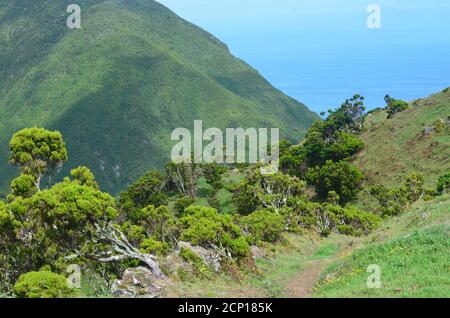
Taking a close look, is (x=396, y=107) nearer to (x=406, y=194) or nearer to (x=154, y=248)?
(x=406, y=194)

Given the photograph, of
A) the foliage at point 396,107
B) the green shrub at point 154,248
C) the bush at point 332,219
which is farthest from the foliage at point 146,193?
the green shrub at point 154,248

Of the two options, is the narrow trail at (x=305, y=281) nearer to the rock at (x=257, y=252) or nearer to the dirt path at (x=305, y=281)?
the dirt path at (x=305, y=281)

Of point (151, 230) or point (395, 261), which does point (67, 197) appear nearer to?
point (395, 261)

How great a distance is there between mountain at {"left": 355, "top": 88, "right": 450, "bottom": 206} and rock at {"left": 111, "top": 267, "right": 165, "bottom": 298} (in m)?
46.2

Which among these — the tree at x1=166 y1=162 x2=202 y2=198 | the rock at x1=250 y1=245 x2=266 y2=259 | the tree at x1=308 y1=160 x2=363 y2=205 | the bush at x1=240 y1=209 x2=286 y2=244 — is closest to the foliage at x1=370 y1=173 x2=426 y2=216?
the tree at x1=308 y1=160 x2=363 y2=205

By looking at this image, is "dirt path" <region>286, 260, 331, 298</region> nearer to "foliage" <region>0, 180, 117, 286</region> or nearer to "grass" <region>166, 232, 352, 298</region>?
"grass" <region>166, 232, 352, 298</region>

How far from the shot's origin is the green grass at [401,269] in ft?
54.7

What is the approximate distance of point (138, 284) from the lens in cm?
2059

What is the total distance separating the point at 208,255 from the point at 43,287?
30.2 ft

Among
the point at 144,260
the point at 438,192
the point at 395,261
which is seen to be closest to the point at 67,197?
the point at 144,260

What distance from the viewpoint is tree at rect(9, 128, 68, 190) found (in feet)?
97.9

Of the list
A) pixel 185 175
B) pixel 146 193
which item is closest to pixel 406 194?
pixel 185 175

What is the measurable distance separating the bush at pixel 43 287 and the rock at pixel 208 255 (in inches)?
308

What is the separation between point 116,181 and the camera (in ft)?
591
